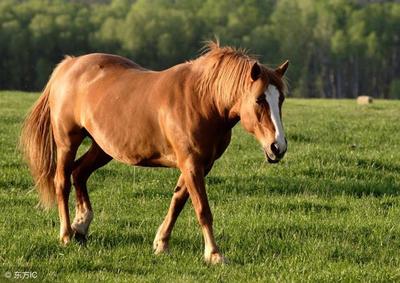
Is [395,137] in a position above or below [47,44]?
above

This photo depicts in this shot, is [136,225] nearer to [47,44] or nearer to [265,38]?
[47,44]

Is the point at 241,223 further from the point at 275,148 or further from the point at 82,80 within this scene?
the point at 82,80

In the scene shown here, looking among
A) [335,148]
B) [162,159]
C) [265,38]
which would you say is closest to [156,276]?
[162,159]

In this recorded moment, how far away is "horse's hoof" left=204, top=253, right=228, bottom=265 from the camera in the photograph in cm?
782

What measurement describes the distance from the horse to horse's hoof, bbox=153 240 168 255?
12mm

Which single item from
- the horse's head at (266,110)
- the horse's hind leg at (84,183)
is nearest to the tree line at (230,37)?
the horse's hind leg at (84,183)

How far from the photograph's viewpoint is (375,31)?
12269 cm

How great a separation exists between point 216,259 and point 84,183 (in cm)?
245

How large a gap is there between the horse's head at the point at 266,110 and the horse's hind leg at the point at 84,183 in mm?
2530

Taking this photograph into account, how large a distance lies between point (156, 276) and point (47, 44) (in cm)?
9699

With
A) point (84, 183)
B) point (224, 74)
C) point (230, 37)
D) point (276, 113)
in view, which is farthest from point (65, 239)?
point (230, 37)

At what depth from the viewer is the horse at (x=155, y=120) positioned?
7.73 meters

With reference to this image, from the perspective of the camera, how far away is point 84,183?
956 cm

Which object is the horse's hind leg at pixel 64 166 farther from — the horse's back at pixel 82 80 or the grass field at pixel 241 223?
the grass field at pixel 241 223
